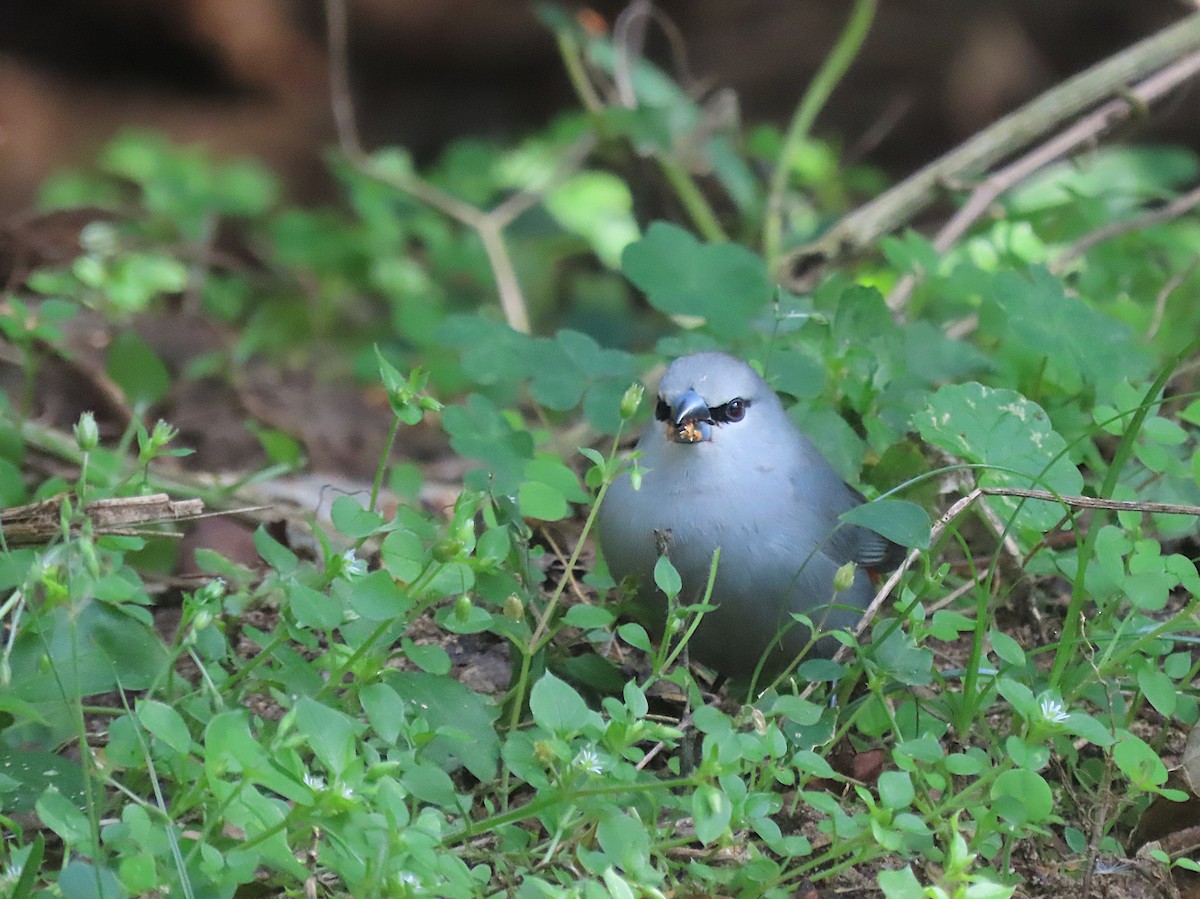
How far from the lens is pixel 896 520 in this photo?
213 cm

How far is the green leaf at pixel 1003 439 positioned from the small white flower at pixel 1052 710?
35 centimetres

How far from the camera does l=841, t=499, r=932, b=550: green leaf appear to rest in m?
2.12

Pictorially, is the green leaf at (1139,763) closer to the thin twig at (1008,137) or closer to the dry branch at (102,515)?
the dry branch at (102,515)

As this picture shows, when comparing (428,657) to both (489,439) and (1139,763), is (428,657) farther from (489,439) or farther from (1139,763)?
(1139,763)

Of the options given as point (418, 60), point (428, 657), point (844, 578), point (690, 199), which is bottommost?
point (418, 60)

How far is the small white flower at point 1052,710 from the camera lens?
1848 mm

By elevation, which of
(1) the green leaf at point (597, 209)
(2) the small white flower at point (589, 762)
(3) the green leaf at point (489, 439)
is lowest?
(1) the green leaf at point (597, 209)

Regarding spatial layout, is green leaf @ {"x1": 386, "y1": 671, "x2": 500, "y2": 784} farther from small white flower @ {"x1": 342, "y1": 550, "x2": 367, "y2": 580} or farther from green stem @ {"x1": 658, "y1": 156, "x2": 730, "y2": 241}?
green stem @ {"x1": 658, "y1": 156, "x2": 730, "y2": 241}

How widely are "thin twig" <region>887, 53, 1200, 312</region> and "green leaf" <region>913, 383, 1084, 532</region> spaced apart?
5.88 ft

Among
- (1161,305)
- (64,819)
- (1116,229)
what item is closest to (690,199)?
(1116,229)

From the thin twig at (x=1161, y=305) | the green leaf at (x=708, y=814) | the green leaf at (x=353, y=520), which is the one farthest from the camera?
the thin twig at (x=1161, y=305)

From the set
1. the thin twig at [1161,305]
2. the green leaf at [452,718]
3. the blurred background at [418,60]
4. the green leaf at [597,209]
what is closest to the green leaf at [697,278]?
the thin twig at [1161,305]

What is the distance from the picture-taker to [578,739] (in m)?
2.03

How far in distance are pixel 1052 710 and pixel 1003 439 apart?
1.92 ft
